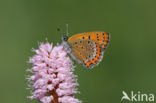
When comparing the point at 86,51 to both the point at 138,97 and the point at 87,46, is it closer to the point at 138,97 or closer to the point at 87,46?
the point at 87,46

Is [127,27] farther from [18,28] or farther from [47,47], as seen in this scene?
[47,47]

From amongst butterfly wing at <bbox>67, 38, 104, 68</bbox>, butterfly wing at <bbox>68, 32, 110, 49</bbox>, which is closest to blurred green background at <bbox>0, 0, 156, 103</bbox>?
butterfly wing at <bbox>67, 38, 104, 68</bbox>

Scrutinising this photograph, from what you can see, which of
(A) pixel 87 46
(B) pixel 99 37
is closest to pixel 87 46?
(A) pixel 87 46

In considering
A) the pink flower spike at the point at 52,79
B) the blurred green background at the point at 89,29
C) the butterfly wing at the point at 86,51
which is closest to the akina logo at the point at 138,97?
the blurred green background at the point at 89,29

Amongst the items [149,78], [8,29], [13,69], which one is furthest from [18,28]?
[149,78]

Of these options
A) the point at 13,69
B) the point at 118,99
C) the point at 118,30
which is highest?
the point at 118,30

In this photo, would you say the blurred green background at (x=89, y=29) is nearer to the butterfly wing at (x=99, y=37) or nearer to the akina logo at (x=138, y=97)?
the akina logo at (x=138, y=97)

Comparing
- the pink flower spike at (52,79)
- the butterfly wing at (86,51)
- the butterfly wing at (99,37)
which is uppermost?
the butterfly wing at (99,37)

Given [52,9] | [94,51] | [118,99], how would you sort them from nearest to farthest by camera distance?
1. [94,51]
2. [118,99]
3. [52,9]

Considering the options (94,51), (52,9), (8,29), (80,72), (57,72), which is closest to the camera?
(57,72)
